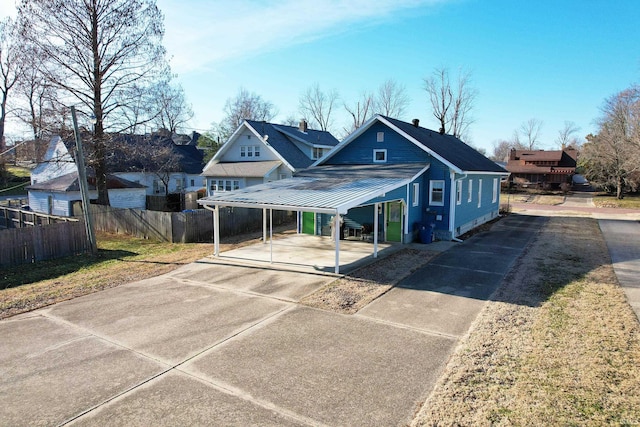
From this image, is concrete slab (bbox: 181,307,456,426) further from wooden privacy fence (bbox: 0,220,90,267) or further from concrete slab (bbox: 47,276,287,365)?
wooden privacy fence (bbox: 0,220,90,267)

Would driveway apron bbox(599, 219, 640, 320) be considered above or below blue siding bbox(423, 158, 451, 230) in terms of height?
below

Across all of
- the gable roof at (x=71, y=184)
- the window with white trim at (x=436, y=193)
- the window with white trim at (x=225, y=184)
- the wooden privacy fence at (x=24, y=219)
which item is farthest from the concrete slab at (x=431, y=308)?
the gable roof at (x=71, y=184)

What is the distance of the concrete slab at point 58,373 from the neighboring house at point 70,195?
18102mm

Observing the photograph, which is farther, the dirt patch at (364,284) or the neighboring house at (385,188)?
the neighboring house at (385,188)

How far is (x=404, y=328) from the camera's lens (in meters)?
7.96

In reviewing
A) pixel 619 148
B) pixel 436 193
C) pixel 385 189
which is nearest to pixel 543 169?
pixel 619 148

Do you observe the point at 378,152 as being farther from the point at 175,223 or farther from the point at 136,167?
the point at 136,167

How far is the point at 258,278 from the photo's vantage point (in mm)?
11609

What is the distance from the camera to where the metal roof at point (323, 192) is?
39.0 feet

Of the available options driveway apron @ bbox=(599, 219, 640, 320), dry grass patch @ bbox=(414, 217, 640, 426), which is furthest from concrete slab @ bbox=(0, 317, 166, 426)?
driveway apron @ bbox=(599, 219, 640, 320)

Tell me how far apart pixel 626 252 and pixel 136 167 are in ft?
114

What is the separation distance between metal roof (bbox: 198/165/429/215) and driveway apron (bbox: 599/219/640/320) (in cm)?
730

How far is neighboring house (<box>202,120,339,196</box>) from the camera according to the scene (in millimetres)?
27156

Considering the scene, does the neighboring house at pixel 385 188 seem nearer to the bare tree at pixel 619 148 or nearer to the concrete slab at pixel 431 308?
the concrete slab at pixel 431 308
